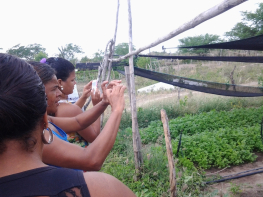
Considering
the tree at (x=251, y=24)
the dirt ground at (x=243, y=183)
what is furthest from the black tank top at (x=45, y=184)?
the tree at (x=251, y=24)

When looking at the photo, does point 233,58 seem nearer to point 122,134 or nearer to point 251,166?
point 251,166

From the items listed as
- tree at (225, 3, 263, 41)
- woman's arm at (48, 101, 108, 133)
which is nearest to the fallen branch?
woman's arm at (48, 101, 108, 133)

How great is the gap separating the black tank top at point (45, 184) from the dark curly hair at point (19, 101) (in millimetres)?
109

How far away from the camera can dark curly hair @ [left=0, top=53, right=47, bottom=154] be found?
0.60 meters

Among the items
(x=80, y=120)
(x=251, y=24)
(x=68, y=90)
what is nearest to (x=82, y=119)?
(x=80, y=120)

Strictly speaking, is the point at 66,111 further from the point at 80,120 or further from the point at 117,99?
the point at 117,99

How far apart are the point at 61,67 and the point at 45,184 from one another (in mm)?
1538

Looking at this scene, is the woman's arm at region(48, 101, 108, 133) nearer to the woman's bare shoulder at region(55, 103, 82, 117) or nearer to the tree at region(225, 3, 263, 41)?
the woman's bare shoulder at region(55, 103, 82, 117)

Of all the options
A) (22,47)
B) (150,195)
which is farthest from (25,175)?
(22,47)

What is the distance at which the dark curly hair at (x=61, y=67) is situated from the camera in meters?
1.95

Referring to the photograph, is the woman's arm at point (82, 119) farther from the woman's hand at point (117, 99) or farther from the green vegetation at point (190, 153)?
the green vegetation at point (190, 153)

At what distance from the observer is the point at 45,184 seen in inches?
22.0

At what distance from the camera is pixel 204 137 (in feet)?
12.7

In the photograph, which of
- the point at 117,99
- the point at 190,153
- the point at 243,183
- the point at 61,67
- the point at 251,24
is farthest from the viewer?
the point at 251,24
